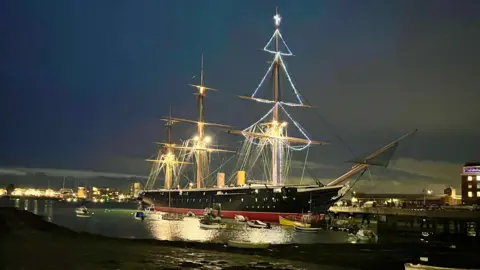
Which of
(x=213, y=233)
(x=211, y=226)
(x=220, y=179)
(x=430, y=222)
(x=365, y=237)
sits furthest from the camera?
(x=220, y=179)

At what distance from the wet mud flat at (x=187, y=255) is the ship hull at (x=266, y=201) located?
2723cm

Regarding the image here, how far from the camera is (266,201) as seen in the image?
246 feet

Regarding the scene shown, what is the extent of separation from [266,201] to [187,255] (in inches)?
1695

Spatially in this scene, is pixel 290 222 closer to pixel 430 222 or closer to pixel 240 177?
pixel 430 222

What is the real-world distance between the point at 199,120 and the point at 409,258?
279ft

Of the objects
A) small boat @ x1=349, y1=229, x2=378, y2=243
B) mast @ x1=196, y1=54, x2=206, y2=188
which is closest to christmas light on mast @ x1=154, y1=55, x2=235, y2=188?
mast @ x1=196, y1=54, x2=206, y2=188

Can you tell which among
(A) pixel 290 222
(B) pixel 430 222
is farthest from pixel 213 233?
(B) pixel 430 222

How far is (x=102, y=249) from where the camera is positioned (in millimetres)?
34938

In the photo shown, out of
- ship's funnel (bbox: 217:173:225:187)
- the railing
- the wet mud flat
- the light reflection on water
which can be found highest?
ship's funnel (bbox: 217:173:225:187)

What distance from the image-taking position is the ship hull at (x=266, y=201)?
230 ft

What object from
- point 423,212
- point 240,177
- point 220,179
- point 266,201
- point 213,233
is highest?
point 240,177

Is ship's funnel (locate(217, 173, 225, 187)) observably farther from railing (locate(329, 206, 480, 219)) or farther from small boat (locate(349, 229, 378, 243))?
small boat (locate(349, 229, 378, 243))

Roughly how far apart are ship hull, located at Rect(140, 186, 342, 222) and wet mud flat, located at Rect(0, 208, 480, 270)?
89.3 ft

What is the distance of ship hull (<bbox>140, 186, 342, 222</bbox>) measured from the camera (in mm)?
70250
